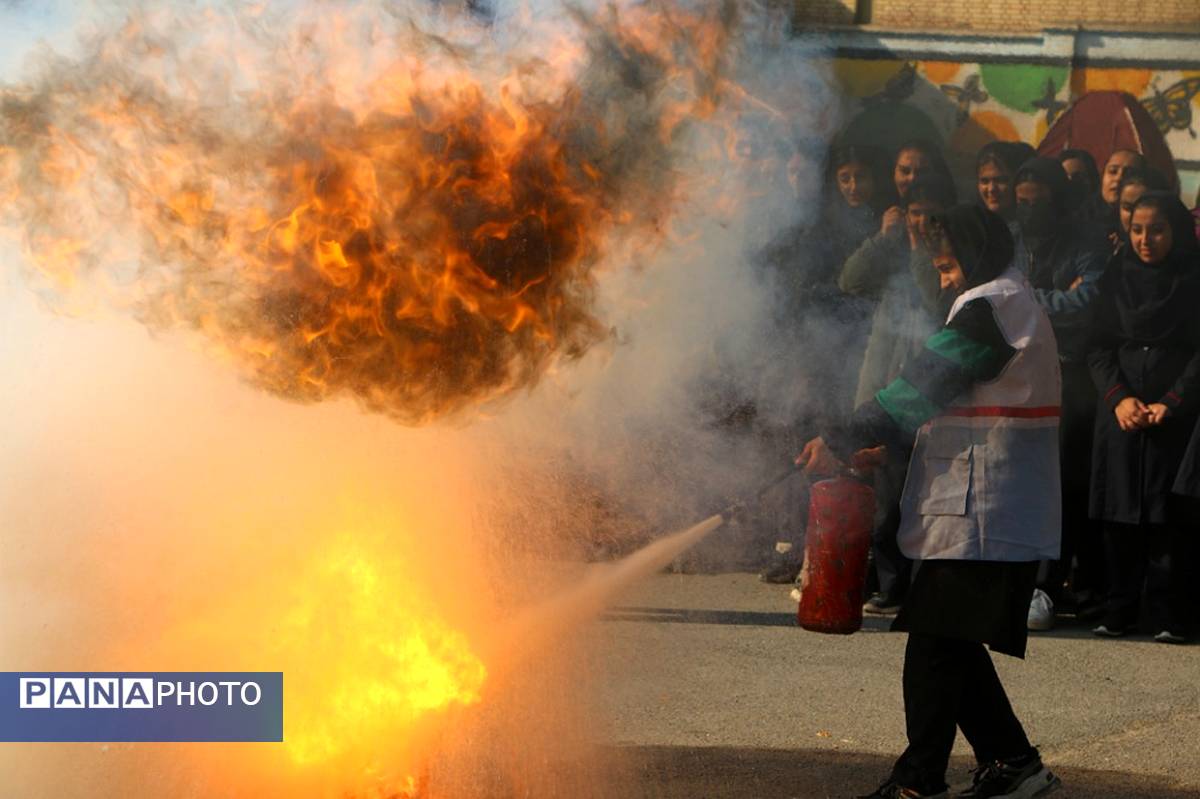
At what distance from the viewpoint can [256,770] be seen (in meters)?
4.32

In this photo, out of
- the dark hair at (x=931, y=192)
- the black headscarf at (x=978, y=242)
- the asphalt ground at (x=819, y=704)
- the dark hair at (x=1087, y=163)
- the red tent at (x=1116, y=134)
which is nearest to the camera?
the black headscarf at (x=978, y=242)

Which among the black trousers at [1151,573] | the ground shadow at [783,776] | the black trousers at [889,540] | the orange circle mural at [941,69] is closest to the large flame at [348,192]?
the ground shadow at [783,776]

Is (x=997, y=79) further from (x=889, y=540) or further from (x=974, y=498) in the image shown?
(x=974, y=498)

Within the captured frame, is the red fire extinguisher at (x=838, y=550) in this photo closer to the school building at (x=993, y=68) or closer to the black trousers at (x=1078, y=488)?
the black trousers at (x=1078, y=488)

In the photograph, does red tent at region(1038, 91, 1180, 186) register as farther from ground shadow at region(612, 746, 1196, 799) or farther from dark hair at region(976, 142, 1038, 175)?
ground shadow at region(612, 746, 1196, 799)

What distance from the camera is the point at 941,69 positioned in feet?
33.2

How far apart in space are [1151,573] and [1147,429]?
67cm

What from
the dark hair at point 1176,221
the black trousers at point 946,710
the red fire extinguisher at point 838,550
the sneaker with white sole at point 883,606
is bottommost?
the black trousers at point 946,710

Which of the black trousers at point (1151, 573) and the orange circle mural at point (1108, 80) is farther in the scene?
the orange circle mural at point (1108, 80)

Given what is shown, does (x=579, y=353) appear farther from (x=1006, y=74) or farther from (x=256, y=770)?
(x=1006, y=74)

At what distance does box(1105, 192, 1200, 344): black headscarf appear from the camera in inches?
274

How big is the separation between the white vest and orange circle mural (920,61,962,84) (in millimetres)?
6128

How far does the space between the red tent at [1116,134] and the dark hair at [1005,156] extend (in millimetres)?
2055

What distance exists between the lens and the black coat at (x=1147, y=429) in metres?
6.96
